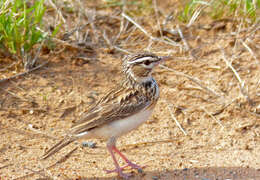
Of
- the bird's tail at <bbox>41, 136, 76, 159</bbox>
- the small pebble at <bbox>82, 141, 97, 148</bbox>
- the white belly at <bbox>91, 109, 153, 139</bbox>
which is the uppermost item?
the white belly at <bbox>91, 109, 153, 139</bbox>

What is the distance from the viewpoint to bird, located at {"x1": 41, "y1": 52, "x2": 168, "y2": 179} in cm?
548

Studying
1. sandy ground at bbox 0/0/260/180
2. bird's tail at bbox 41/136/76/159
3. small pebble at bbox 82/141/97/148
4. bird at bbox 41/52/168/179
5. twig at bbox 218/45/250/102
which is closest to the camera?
bird's tail at bbox 41/136/76/159

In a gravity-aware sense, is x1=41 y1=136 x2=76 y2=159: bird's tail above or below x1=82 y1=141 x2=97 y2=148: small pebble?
above

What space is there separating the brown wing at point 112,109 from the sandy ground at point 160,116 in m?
0.70

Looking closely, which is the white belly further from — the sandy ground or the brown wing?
the sandy ground

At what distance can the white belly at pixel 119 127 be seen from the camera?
5.49 metres

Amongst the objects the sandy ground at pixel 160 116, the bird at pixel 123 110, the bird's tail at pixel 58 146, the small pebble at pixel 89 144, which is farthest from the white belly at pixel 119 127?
the small pebble at pixel 89 144

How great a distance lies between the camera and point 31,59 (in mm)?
7660

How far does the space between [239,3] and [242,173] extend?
12.2 feet

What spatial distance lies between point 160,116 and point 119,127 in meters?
1.76

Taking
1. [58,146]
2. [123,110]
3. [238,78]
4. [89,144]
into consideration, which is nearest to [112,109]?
[123,110]

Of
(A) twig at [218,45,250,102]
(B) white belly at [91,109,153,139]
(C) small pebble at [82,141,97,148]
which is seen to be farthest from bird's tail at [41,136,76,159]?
(A) twig at [218,45,250,102]

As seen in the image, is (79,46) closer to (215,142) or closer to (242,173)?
(215,142)

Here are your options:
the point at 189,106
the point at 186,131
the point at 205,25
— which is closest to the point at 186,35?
the point at 205,25
